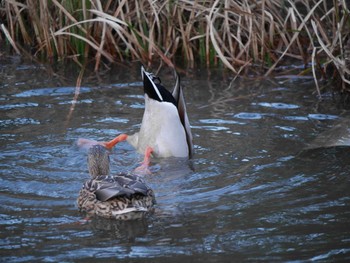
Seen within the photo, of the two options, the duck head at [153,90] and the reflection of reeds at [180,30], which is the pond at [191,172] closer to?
the reflection of reeds at [180,30]

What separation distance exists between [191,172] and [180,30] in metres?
3.03

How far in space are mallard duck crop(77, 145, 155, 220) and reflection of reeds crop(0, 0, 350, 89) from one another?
3.31 meters

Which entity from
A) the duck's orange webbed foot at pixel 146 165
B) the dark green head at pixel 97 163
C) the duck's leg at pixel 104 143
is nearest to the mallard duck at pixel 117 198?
the dark green head at pixel 97 163

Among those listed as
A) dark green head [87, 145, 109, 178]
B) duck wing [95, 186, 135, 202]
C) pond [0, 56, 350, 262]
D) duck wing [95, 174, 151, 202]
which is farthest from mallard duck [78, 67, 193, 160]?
duck wing [95, 186, 135, 202]

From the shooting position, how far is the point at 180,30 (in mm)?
9078

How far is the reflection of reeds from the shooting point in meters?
8.82

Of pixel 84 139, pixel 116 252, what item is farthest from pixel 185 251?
pixel 84 139

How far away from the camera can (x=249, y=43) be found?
896cm

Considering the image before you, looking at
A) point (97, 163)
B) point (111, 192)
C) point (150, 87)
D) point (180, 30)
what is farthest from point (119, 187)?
point (180, 30)

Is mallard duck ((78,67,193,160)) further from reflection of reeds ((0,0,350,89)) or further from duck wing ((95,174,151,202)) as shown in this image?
reflection of reeds ((0,0,350,89))

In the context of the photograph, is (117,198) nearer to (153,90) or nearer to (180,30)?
(153,90)

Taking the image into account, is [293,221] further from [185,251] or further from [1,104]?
[1,104]

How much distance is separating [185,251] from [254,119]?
3124 mm

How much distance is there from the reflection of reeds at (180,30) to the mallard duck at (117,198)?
331 centimetres
